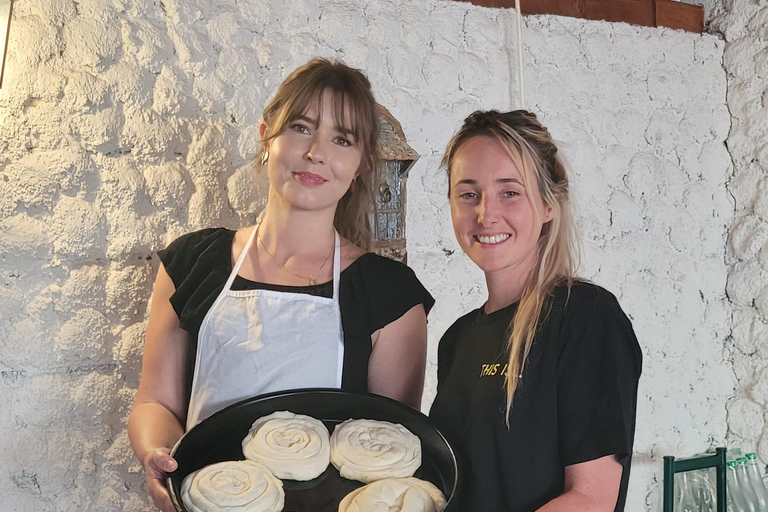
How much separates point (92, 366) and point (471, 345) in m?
1.15

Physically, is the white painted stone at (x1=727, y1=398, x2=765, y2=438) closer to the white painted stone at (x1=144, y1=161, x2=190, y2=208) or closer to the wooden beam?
the wooden beam

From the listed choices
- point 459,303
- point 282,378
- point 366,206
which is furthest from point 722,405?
point 282,378

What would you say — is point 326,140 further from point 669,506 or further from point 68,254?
point 669,506

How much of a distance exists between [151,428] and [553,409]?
33.1 inches

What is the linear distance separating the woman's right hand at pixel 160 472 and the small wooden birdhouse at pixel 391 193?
0.80m

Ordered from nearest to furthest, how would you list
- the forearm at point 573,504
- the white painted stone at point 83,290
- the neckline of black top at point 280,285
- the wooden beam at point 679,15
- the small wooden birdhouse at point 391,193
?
1. the forearm at point 573,504
2. the neckline of black top at point 280,285
3. the small wooden birdhouse at point 391,193
4. the white painted stone at point 83,290
5. the wooden beam at point 679,15

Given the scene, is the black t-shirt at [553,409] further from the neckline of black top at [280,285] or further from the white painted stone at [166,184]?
the white painted stone at [166,184]

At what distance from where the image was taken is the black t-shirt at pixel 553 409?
3.92 ft

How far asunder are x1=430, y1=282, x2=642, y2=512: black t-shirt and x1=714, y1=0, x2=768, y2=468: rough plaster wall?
1.82 m

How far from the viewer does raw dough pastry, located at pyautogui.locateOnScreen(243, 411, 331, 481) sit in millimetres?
1366

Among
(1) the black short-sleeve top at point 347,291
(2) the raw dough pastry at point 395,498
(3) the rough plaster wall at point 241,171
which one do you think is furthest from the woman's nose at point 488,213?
(3) the rough plaster wall at point 241,171

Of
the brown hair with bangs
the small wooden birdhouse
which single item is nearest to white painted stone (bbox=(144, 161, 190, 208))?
the brown hair with bangs

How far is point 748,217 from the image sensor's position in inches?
114

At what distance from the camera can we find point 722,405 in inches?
115
